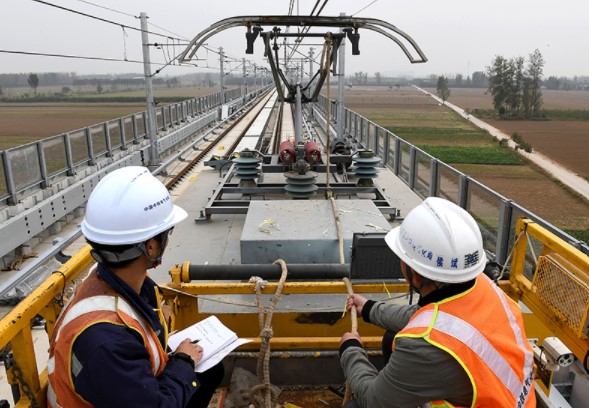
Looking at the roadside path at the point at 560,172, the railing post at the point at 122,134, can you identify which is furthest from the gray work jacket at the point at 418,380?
the roadside path at the point at 560,172

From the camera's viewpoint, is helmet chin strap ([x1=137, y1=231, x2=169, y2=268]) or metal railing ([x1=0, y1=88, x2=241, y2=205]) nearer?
helmet chin strap ([x1=137, y1=231, x2=169, y2=268])

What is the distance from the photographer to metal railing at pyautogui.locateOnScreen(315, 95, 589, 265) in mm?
5398

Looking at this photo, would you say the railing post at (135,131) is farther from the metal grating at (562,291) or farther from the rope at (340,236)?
the metal grating at (562,291)

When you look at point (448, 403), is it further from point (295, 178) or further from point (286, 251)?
point (295, 178)

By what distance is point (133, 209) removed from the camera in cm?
214

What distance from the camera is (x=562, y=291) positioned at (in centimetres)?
309

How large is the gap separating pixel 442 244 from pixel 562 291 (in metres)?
1.45

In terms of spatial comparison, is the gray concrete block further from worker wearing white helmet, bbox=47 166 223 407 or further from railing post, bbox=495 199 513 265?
worker wearing white helmet, bbox=47 166 223 407

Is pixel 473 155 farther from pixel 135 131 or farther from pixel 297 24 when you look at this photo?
pixel 297 24

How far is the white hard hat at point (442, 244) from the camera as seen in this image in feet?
6.97

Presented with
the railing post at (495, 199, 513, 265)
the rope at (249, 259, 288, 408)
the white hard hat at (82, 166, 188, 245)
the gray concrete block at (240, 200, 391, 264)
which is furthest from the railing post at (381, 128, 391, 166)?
the white hard hat at (82, 166, 188, 245)

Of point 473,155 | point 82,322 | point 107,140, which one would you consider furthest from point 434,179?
point 473,155

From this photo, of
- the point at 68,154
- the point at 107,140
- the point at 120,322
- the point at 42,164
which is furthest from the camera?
the point at 107,140

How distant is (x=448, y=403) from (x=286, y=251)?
9.87 feet
